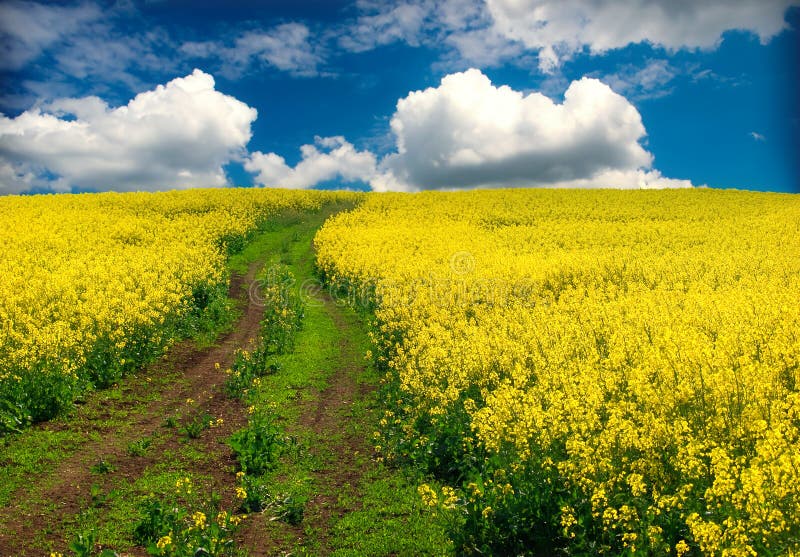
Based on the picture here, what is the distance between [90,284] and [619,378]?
19.9 meters

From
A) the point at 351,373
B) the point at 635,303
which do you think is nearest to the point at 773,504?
the point at 635,303

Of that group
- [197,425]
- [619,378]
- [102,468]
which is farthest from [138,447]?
[619,378]

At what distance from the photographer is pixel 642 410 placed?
8570 millimetres

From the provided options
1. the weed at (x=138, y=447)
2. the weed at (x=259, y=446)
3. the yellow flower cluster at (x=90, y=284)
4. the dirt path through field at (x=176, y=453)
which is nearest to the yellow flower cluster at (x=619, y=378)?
the dirt path through field at (x=176, y=453)

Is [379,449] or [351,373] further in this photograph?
[351,373]

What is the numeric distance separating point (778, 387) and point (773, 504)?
10.1ft

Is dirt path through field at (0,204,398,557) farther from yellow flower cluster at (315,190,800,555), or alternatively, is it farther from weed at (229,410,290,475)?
yellow flower cluster at (315,190,800,555)

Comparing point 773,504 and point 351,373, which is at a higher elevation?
point 773,504

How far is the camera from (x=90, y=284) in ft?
67.3

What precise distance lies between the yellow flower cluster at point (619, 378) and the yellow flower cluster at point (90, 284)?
8614 mm

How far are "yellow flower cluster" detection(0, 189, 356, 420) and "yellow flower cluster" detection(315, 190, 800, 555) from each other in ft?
28.3

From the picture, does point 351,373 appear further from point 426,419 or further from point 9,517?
point 9,517

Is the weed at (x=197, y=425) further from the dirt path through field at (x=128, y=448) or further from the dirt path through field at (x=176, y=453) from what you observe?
the dirt path through field at (x=128, y=448)

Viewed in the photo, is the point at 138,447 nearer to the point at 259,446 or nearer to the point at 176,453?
the point at 176,453
